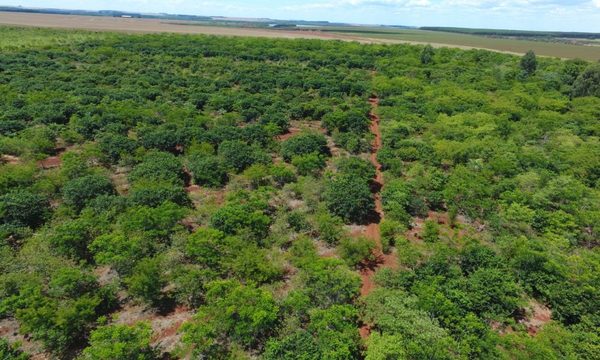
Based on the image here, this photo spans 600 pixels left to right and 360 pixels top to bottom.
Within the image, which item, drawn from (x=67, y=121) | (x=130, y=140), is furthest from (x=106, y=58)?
(x=130, y=140)

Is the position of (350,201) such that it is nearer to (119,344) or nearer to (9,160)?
(119,344)

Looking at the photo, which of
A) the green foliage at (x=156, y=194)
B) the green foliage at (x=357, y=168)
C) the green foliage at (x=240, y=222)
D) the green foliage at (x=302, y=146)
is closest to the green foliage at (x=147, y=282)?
the green foliage at (x=240, y=222)

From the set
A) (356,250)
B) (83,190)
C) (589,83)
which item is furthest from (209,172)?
(589,83)

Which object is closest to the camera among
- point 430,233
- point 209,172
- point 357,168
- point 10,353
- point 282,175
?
point 10,353

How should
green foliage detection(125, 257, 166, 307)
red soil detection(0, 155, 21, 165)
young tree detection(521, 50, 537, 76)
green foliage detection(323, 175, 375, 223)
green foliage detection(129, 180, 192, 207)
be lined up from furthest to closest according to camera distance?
young tree detection(521, 50, 537, 76) < red soil detection(0, 155, 21, 165) < green foliage detection(323, 175, 375, 223) < green foliage detection(129, 180, 192, 207) < green foliage detection(125, 257, 166, 307)

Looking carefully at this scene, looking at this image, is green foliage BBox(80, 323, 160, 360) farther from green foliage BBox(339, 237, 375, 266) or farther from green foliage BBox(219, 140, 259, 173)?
green foliage BBox(219, 140, 259, 173)

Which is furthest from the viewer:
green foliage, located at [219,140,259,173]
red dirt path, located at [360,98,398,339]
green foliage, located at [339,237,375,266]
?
green foliage, located at [219,140,259,173]

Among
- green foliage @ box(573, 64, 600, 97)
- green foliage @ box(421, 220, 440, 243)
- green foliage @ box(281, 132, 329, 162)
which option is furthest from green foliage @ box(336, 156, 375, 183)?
green foliage @ box(573, 64, 600, 97)
